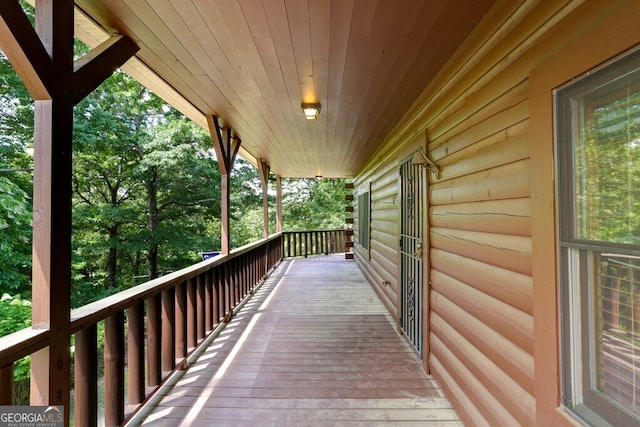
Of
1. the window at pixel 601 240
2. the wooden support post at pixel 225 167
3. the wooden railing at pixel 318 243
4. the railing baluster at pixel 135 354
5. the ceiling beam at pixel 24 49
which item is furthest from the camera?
the wooden railing at pixel 318 243

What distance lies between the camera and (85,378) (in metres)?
1.57

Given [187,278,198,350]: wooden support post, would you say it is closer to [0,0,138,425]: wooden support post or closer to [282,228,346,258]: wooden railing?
[0,0,138,425]: wooden support post

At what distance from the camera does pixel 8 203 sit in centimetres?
514

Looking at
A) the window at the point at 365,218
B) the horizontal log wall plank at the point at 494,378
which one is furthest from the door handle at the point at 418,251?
the window at the point at 365,218

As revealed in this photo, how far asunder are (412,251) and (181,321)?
7.29ft

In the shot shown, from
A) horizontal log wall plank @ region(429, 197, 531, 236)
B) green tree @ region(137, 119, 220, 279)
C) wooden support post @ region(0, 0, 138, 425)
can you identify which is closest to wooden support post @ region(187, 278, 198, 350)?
wooden support post @ region(0, 0, 138, 425)

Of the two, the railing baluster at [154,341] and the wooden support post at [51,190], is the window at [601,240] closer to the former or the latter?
the wooden support post at [51,190]

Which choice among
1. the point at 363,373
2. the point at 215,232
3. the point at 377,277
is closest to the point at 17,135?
the point at 215,232

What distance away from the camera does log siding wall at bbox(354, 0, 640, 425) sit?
1.11m

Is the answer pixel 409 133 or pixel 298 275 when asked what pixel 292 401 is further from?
pixel 298 275

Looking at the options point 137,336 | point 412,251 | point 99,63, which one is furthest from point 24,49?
point 412,251

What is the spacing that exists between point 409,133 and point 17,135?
26.4ft

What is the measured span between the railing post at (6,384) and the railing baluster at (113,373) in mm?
551

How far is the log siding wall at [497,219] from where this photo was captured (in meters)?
1.11
